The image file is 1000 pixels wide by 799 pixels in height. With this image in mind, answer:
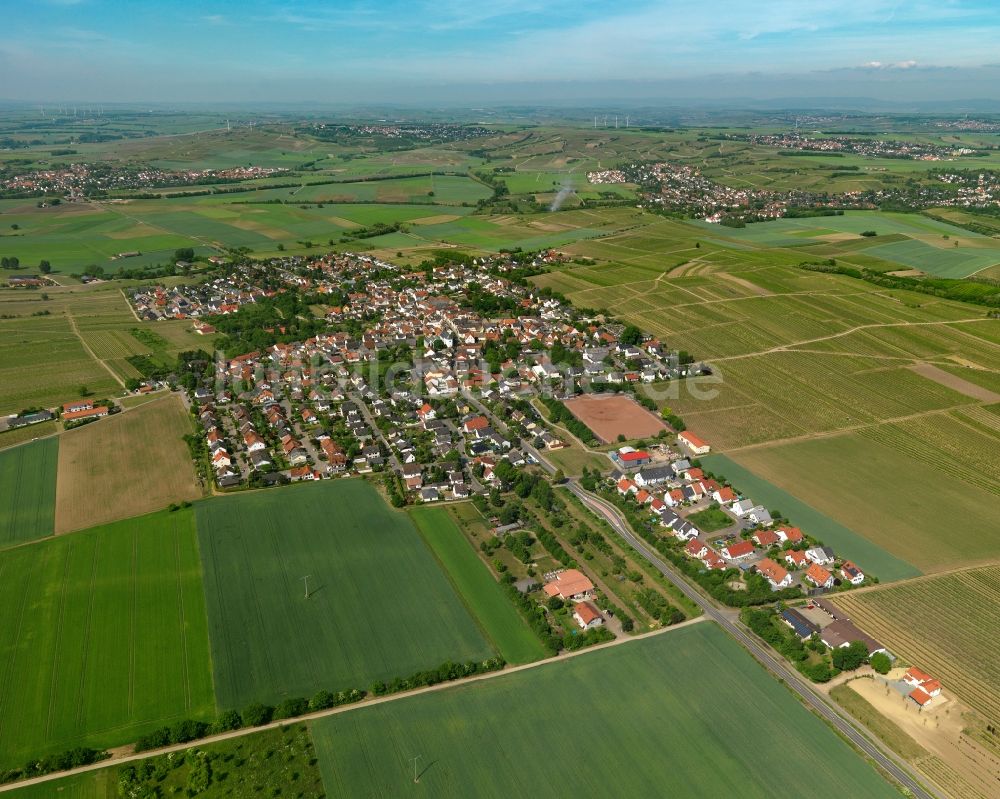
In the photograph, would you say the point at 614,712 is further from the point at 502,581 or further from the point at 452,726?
the point at 502,581

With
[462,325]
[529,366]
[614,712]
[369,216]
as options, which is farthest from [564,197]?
[614,712]

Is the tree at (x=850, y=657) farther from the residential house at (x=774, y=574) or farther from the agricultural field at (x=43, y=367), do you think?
the agricultural field at (x=43, y=367)

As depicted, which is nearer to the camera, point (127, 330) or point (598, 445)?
point (598, 445)

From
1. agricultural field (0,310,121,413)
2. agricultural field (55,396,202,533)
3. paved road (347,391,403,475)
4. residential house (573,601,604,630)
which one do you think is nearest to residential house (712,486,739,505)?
residential house (573,601,604,630)

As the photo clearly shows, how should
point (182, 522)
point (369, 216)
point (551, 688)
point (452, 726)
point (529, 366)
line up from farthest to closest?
point (369, 216)
point (529, 366)
point (182, 522)
point (551, 688)
point (452, 726)

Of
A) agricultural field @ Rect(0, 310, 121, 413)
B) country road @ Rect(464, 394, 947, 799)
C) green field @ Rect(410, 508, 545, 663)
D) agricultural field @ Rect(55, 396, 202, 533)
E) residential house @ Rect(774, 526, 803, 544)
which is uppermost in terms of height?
agricultural field @ Rect(0, 310, 121, 413)

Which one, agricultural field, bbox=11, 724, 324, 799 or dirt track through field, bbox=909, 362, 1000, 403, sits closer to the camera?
agricultural field, bbox=11, 724, 324, 799

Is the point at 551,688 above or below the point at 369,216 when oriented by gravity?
below

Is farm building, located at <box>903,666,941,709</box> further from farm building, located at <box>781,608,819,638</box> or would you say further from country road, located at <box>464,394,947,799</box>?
farm building, located at <box>781,608,819,638</box>
